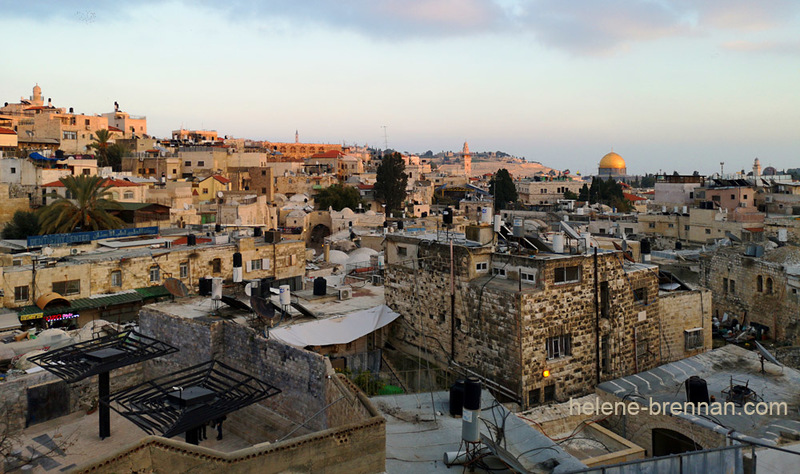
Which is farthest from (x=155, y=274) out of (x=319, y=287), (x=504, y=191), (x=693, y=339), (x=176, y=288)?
(x=504, y=191)

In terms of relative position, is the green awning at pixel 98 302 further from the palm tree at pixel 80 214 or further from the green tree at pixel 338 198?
the green tree at pixel 338 198

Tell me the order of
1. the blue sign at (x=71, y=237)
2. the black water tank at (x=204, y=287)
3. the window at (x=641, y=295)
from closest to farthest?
the window at (x=641, y=295), the black water tank at (x=204, y=287), the blue sign at (x=71, y=237)

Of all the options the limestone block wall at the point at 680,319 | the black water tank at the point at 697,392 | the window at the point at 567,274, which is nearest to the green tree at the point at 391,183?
the limestone block wall at the point at 680,319

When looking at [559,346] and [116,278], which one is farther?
[116,278]

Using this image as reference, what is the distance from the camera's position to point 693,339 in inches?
721

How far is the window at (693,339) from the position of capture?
1809 centimetres

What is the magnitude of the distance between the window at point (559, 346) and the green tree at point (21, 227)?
3285cm

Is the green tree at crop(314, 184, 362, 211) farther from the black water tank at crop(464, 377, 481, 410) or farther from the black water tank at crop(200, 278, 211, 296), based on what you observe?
the black water tank at crop(464, 377, 481, 410)

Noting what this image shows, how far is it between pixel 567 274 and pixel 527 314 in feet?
5.29

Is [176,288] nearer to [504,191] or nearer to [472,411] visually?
[472,411]

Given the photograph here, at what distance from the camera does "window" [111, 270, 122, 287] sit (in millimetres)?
23386

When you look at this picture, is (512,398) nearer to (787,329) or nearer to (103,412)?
(103,412)

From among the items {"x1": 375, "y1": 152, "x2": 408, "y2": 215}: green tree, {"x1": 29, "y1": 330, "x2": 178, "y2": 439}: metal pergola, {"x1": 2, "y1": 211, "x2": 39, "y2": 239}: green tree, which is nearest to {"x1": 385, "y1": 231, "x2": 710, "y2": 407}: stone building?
{"x1": 29, "y1": 330, "x2": 178, "y2": 439}: metal pergola

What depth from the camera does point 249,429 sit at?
13.6 m
